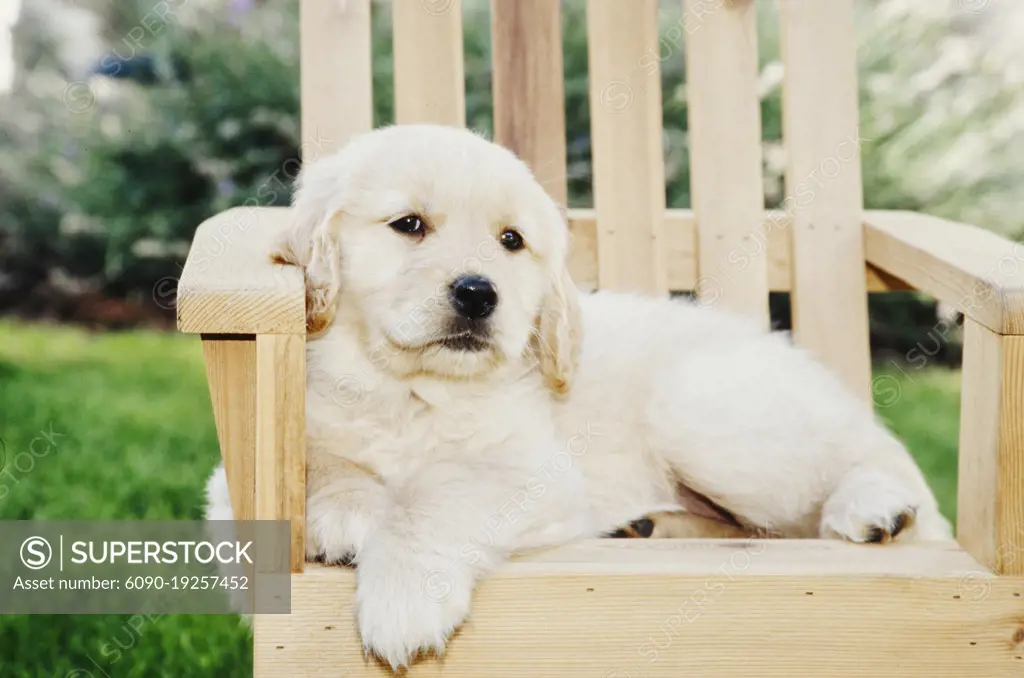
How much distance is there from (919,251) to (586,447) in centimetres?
80

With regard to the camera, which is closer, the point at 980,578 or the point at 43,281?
the point at 980,578

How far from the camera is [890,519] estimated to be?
6.68ft

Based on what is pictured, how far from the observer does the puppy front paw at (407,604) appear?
167cm

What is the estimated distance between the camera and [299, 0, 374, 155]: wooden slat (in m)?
2.81

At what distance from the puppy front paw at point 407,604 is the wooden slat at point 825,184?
1459 millimetres

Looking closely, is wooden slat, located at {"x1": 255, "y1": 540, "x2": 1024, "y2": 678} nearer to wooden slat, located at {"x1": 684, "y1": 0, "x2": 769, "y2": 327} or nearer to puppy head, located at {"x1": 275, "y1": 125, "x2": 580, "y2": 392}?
puppy head, located at {"x1": 275, "y1": 125, "x2": 580, "y2": 392}

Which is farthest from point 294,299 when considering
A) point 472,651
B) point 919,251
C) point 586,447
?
point 919,251

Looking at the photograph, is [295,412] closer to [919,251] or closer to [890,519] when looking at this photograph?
[890,519]

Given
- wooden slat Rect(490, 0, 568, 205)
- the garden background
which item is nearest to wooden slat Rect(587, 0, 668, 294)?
wooden slat Rect(490, 0, 568, 205)

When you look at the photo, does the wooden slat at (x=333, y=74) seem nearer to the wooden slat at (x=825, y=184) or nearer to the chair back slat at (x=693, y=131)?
the chair back slat at (x=693, y=131)

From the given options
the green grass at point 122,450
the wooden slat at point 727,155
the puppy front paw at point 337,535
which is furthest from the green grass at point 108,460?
the wooden slat at point 727,155

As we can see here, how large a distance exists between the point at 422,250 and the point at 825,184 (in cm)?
133

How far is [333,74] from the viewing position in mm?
2826

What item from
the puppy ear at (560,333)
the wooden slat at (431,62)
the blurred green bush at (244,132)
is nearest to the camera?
the puppy ear at (560,333)
